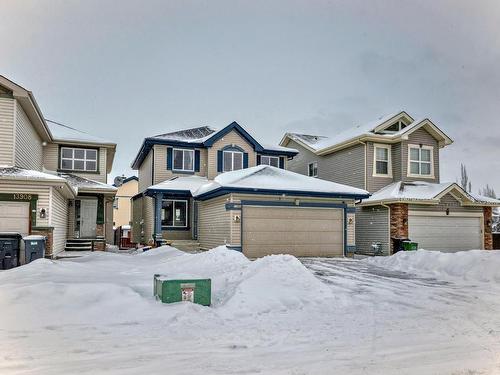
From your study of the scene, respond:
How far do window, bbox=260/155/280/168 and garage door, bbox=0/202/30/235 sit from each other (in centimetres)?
1398

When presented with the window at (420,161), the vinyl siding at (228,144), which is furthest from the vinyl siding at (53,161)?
the window at (420,161)

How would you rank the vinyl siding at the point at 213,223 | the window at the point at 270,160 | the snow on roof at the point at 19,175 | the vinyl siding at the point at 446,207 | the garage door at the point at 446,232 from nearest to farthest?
1. the snow on roof at the point at 19,175
2. the vinyl siding at the point at 213,223
3. the vinyl siding at the point at 446,207
4. the garage door at the point at 446,232
5. the window at the point at 270,160

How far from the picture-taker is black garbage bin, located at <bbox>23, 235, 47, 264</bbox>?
558 inches

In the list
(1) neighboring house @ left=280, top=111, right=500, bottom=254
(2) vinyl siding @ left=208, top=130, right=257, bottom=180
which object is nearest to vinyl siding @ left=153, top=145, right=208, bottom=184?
(2) vinyl siding @ left=208, top=130, right=257, bottom=180

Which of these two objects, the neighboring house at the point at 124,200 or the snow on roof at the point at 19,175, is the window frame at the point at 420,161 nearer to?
the snow on roof at the point at 19,175

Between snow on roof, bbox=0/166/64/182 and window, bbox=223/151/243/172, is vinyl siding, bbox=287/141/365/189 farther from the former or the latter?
snow on roof, bbox=0/166/64/182

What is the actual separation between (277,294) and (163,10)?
13966 mm

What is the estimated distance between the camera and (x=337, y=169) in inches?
1038

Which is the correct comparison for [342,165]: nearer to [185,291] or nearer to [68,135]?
[68,135]

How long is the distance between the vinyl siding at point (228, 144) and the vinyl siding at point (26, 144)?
29.5 feet

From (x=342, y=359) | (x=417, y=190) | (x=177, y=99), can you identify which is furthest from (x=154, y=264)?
(x=177, y=99)

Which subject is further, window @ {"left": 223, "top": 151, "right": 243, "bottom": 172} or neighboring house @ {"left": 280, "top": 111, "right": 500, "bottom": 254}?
window @ {"left": 223, "top": 151, "right": 243, "bottom": 172}

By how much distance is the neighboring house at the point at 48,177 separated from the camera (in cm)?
1523

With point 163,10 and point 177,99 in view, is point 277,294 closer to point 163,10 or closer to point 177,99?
point 163,10
